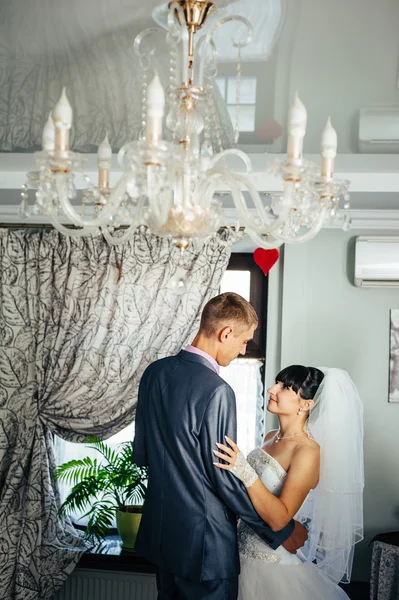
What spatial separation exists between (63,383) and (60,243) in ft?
2.86

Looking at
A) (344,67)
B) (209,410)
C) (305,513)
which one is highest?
(344,67)

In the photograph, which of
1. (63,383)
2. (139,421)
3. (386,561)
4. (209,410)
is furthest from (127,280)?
(386,561)

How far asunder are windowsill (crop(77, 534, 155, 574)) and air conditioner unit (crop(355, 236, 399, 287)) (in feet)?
7.04

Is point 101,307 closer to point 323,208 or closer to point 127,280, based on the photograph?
point 127,280

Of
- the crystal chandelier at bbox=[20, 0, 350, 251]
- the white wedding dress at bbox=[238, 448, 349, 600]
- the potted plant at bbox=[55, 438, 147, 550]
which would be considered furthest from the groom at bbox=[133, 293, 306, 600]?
the potted plant at bbox=[55, 438, 147, 550]

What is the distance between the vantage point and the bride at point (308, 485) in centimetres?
302

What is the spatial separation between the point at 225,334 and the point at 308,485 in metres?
0.78

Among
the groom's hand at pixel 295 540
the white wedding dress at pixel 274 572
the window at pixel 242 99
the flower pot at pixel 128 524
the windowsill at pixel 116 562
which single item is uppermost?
the window at pixel 242 99

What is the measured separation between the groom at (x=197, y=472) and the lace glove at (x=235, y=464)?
33mm

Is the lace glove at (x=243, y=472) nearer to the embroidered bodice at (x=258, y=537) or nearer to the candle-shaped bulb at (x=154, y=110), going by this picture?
the embroidered bodice at (x=258, y=537)

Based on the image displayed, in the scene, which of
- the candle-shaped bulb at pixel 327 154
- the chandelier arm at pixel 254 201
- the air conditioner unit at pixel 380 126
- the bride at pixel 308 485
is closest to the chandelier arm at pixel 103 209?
the chandelier arm at pixel 254 201

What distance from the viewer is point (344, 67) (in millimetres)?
3510

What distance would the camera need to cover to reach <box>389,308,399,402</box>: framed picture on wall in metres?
4.23

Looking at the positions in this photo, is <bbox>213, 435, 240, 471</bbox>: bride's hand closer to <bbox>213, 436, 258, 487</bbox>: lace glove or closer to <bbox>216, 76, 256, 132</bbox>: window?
<bbox>213, 436, 258, 487</bbox>: lace glove
